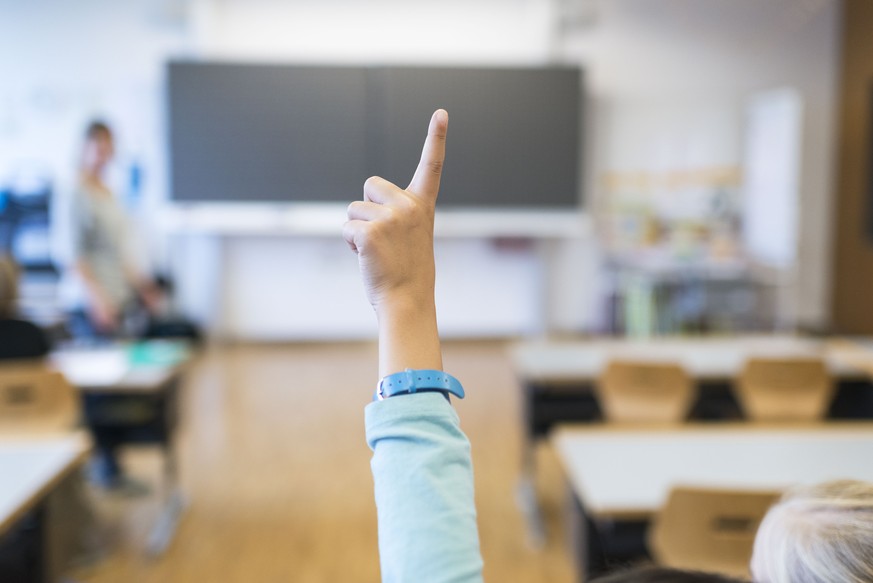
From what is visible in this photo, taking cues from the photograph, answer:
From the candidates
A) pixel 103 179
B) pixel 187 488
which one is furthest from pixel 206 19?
pixel 187 488

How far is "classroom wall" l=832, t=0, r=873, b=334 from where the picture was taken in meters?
6.18

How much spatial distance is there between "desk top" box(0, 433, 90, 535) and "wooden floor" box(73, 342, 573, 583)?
703 mm

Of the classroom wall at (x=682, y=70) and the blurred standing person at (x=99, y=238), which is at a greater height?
the classroom wall at (x=682, y=70)

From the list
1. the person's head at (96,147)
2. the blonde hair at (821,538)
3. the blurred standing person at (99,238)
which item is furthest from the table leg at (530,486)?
the blonde hair at (821,538)

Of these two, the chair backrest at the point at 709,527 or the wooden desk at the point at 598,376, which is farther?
the wooden desk at the point at 598,376

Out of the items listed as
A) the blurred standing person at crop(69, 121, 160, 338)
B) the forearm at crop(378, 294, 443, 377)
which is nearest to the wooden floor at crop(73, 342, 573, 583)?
the blurred standing person at crop(69, 121, 160, 338)

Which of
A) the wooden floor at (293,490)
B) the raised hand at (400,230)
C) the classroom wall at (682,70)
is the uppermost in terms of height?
the classroom wall at (682,70)

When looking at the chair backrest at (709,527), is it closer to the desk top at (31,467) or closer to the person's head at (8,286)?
the desk top at (31,467)

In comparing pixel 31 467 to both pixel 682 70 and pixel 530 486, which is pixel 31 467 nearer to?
pixel 530 486

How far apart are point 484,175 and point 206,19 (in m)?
5.28

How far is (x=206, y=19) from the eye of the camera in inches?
243

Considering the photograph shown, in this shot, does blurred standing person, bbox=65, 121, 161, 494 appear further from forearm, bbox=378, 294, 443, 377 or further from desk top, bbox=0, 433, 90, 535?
forearm, bbox=378, 294, 443, 377

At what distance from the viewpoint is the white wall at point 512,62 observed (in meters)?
6.18

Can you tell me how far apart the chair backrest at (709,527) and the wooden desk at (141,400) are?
1.78 meters
